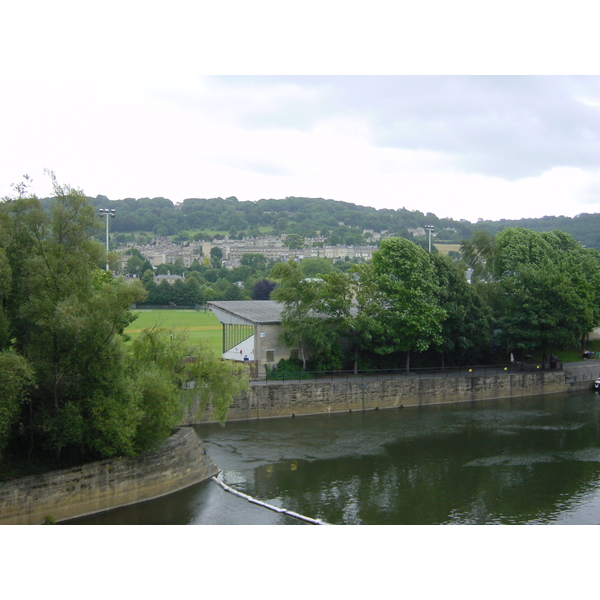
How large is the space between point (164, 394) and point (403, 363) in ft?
93.9

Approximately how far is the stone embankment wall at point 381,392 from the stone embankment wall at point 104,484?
Result: 9.50 meters

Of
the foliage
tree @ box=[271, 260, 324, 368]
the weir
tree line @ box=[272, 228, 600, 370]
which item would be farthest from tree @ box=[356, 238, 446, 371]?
the foliage

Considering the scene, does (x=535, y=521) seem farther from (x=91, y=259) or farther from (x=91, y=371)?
(x=91, y=259)

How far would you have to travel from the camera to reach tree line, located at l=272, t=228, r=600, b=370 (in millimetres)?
45219

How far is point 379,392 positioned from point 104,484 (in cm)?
2472

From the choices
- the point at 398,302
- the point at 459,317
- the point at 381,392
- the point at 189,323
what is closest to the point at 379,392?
the point at 381,392

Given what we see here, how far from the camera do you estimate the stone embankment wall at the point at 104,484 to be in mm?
21109

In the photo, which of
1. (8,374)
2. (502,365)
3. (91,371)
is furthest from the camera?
(502,365)

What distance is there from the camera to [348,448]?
112ft

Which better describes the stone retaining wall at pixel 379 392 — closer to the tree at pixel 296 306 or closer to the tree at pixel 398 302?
the tree at pixel 398 302

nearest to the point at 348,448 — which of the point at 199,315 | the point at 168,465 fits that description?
the point at 168,465

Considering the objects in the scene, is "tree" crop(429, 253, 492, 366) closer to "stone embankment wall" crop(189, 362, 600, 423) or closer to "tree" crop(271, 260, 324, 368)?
"stone embankment wall" crop(189, 362, 600, 423)

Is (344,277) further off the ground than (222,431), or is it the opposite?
(344,277)

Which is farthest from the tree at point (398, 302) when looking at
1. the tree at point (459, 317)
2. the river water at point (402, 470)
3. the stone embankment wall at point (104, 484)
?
the stone embankment wall at point (104, 484)
